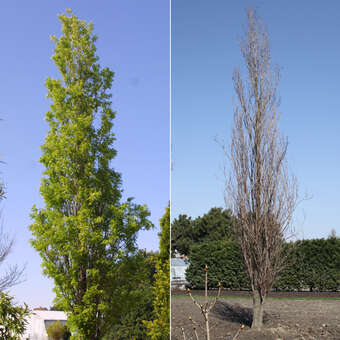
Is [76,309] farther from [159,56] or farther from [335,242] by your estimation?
[335,242]

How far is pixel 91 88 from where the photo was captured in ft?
22.7

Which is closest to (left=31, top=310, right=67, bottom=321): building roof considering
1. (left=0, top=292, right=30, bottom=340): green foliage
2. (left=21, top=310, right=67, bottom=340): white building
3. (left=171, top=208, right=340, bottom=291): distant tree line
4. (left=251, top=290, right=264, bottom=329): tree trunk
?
(left=21, top=310, right=67, bottom=340): white building

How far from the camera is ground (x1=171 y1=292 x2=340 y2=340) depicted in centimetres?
466

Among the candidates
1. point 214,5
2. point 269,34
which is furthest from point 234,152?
point 214,5

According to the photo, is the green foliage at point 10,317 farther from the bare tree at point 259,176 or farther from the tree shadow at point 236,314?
the bare tree at point 259,176

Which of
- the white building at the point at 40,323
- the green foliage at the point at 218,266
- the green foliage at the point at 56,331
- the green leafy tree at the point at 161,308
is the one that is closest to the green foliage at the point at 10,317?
the green leafy tree at the point at 161,308

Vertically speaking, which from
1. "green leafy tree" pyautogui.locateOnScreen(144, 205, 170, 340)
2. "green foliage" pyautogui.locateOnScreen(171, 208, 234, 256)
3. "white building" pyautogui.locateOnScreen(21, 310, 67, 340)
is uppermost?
"green foliage" pyautogui.locateOnScreen(171, 208, 234, 256)

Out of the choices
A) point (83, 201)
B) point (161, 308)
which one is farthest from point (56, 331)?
point (83, 201)

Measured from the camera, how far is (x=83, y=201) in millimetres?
6258

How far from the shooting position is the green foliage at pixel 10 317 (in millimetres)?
4406

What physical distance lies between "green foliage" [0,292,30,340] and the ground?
1.87m

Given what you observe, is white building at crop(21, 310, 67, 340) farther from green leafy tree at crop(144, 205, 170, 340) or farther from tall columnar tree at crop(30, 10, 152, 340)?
tall columnar tree at crop(30, 10, 152, 340)

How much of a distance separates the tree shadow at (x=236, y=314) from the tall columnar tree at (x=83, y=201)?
60.4 inches

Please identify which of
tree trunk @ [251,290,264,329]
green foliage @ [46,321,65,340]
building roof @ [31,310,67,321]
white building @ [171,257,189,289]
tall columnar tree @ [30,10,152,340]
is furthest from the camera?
building roof @ [31,310,67,321]
